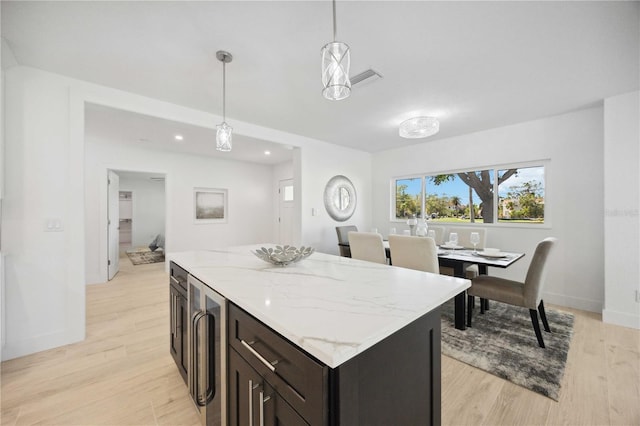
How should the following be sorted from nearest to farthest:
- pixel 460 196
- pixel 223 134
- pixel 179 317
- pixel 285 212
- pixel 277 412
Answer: pixel 277 412
pixel 179 317
pixel 223 134
pixel 460 196
pixel 285 212

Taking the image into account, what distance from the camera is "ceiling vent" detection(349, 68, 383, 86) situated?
7.23ft

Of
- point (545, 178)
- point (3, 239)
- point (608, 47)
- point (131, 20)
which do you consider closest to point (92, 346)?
point (3, 239)

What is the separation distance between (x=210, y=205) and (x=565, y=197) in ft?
19.3

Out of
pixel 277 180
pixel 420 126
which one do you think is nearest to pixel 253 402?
pixel 420 126

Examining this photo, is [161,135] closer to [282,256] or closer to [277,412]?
[282,256]

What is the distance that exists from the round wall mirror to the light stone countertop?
2847 millimetres

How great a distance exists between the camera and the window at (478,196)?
136 inches

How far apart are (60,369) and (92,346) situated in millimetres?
312

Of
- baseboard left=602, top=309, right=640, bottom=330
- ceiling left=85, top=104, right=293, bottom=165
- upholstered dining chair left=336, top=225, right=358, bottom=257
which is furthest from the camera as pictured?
upholstered dining chair left=336, top=225, right=358, bottom=257

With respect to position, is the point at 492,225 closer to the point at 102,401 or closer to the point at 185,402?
the point at 185,402

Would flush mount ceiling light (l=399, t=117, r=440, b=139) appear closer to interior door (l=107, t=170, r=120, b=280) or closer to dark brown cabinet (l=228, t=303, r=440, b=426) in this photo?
dark brown cabinet (l=228, t=303, r=440, b=426)

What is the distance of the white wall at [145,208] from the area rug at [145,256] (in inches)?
47.9

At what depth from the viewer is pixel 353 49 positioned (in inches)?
75.4

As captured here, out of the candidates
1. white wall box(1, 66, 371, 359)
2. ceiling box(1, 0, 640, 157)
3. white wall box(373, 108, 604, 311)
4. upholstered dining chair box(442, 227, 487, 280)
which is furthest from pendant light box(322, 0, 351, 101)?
white wall box(373, 108, 604, 311)
